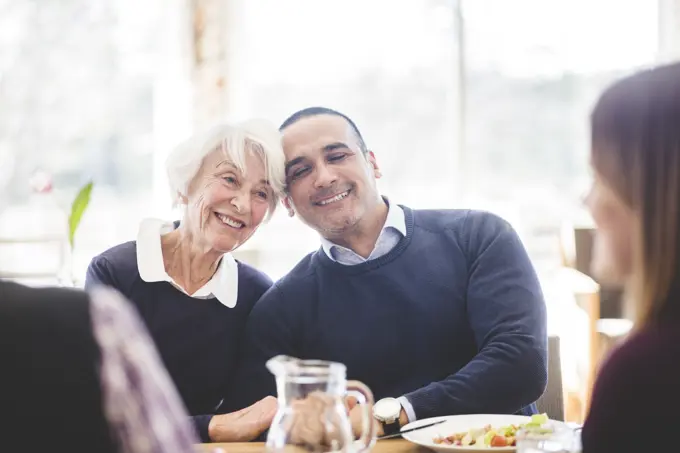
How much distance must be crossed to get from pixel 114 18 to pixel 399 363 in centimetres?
341

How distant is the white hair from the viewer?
2.12 meters

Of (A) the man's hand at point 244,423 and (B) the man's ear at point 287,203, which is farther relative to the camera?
(B) the man's ear at point 287,203

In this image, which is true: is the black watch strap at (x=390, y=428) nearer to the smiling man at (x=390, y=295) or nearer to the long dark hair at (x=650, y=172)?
the smiling man at (x=390, y=295)

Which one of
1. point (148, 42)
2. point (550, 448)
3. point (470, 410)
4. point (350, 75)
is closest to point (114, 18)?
point (148, 42)

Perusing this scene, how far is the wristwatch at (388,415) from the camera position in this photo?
1.62 meters

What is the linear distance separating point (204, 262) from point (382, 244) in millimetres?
463

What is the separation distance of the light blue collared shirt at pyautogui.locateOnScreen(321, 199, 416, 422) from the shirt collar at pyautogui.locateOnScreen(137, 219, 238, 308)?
0.87 ft

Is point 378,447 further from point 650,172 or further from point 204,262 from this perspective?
point 204,262

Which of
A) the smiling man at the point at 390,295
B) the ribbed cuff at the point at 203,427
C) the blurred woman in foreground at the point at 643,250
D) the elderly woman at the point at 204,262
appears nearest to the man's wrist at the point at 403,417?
the smiling man at the point at 390,295

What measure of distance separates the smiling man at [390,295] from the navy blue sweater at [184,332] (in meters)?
0.08

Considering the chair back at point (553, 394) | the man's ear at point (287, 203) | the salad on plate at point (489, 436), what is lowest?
the chair back at point (553, 394)

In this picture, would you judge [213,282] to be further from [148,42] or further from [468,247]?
[148,42]

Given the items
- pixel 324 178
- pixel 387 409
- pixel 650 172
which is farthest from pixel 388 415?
pixel 650 172

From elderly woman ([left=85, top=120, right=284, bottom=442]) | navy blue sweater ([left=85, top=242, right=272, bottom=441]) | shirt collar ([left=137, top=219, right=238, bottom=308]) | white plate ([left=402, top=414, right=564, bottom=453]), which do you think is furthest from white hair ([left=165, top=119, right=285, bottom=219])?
white plate ([left=402, top=414, right=564, bottom=453])
